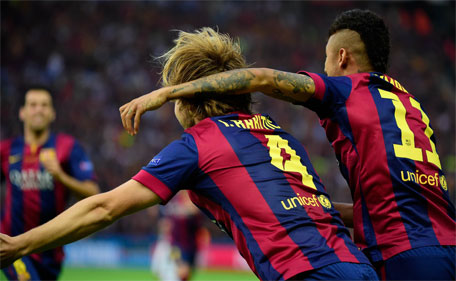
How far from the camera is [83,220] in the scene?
252cm

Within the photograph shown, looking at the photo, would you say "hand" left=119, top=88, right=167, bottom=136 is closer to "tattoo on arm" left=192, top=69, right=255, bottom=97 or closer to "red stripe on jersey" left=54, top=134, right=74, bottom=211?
"tattoo on arm" left=192, top=69, right=255, bottom=97

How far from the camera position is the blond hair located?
2.93m

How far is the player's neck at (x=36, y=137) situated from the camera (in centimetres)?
582

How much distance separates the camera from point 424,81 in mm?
22031

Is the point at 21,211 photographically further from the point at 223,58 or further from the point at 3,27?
the point at 3,27

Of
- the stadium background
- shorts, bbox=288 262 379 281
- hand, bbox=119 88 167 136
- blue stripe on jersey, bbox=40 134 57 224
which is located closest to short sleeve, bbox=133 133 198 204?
hand, bbox=119 88 167 136

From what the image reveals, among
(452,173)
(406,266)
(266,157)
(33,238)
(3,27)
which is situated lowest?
(452,173)

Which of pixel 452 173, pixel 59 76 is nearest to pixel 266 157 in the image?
pixel 452 173

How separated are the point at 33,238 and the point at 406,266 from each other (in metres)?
1.77

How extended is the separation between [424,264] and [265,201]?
35.2 inches

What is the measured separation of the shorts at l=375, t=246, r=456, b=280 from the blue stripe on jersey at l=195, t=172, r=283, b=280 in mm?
751

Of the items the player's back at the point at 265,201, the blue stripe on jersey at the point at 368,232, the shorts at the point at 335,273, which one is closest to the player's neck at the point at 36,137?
the player's back at the point at 265,201

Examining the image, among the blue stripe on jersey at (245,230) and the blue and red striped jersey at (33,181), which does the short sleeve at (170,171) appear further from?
the blue and red striped jersey at (33,181)

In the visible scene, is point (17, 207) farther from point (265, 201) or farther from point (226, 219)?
point (265, 201)
